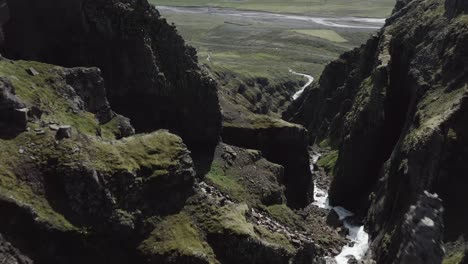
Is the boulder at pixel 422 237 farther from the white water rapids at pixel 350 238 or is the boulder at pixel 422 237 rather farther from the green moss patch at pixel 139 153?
the white water rapids at pixel 350 238

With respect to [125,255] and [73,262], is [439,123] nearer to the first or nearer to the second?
[125,255]

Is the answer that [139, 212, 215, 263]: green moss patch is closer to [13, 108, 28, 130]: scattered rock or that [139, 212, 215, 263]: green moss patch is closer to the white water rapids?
[13, 108, 28, 130]: scattered rock

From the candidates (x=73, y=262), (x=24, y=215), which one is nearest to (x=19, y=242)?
(x=24, y=215)

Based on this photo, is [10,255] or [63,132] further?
[63,132]

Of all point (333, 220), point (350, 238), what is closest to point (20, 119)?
point (350, 238)

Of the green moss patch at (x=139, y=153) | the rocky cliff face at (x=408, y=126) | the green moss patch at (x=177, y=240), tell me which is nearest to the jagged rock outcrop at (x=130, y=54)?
the green moss patch at (x=139, y=153)

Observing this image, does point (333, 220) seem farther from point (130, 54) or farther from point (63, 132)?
point (63, 132)

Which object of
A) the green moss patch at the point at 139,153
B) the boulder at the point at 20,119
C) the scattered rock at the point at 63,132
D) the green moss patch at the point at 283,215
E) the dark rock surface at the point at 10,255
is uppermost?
the boulder at the point at 20,119

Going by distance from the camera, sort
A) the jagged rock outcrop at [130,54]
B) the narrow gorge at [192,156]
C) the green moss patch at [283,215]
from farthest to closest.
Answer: the green moss patch at [283,215], the jagged rock outcrop at [130,54], the narrow gorge at [192,156]
